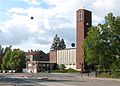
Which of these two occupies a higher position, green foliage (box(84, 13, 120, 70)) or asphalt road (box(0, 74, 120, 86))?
green foliage (box(84, 13, 120, 70))

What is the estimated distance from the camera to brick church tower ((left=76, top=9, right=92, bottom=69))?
11394 cm

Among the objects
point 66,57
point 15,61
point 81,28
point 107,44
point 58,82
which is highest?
point 81,28

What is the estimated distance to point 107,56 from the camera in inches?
2822

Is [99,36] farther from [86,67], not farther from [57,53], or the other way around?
[57,53]

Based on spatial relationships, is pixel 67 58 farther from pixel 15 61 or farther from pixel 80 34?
pixel 15 61

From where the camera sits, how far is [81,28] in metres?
115

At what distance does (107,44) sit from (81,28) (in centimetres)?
4373

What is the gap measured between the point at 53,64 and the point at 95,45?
6911 centimetres

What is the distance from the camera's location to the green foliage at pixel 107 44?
7081cm

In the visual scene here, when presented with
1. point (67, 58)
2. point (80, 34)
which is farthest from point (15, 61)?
point (80, 34)

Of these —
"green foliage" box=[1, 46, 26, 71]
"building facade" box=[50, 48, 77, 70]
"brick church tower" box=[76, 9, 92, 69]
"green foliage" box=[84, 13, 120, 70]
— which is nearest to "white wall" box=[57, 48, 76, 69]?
"building facade" box=[50, 48, 77, 70]

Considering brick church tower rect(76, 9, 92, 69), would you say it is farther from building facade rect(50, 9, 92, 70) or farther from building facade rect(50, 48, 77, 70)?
building facade rect(50, 48, 77, 70)

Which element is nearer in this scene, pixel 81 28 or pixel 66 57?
pixel 81 28

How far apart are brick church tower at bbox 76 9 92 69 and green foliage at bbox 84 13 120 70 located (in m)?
40.1
